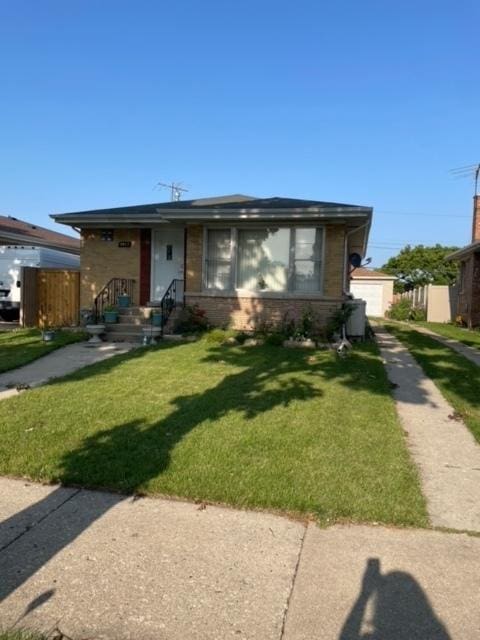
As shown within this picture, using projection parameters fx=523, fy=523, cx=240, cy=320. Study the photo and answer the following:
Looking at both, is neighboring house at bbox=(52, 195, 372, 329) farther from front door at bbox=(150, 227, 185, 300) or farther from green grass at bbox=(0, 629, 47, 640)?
green grass at bbox=(0, 629, 47, 640)

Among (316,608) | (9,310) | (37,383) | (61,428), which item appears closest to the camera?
(316,608)

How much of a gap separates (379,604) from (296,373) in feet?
19.3

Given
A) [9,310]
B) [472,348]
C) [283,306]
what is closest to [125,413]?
[283,306]

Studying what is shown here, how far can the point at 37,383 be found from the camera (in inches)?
303

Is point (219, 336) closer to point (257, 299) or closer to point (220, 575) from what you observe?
point (257, 299)

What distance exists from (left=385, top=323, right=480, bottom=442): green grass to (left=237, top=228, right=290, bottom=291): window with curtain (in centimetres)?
376

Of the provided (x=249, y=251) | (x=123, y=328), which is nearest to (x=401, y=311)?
(x=249, y=251)

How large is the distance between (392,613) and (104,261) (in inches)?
553

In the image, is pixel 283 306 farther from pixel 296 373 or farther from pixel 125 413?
pixel 125 413

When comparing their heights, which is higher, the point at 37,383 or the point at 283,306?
the point at 283,306

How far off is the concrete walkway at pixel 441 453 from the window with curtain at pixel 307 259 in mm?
5134

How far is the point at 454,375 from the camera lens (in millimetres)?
8984

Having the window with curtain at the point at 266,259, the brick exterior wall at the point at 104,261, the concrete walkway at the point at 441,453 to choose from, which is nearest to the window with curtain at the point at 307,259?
the window with curtain at the point at 266,259

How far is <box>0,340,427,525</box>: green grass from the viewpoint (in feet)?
12.9
